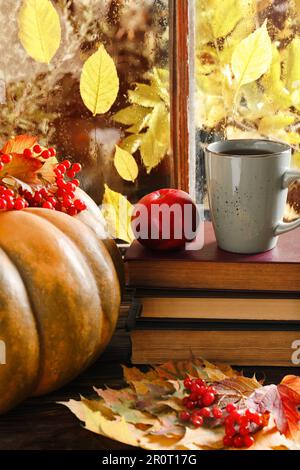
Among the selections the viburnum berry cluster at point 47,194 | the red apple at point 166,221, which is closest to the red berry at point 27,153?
the viburnum berry cluster at point 47,194

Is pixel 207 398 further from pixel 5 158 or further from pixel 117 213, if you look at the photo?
pixel 117 213

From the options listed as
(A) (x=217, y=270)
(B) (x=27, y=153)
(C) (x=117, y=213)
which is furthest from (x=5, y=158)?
(C) (x=117, y=213)

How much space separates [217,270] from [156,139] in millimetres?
364

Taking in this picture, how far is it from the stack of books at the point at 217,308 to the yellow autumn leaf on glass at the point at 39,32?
0.44 meters

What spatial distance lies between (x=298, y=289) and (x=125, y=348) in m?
0.24

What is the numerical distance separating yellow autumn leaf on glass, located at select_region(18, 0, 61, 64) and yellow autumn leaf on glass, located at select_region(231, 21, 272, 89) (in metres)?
0.30

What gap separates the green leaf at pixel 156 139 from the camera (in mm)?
1112

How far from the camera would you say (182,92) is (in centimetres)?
109

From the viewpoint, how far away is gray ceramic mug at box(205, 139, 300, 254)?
813 mm

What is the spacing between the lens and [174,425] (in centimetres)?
70

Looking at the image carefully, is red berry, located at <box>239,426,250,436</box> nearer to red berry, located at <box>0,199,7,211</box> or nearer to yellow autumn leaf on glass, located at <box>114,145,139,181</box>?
red berry, located at <box>0,199,7,211</box>
